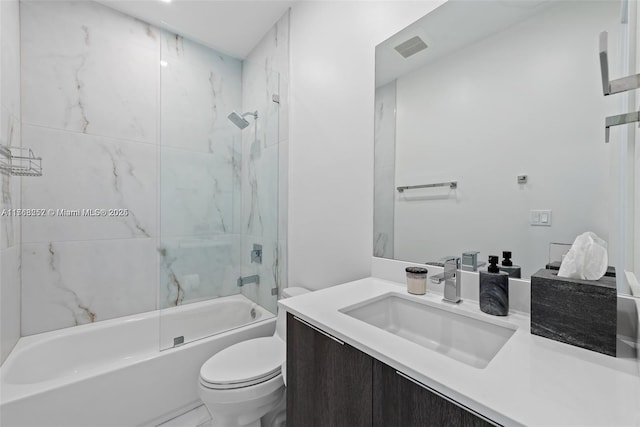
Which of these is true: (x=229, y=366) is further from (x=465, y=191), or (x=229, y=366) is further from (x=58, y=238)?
(x=58, y=238)

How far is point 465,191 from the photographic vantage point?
3.45 feet

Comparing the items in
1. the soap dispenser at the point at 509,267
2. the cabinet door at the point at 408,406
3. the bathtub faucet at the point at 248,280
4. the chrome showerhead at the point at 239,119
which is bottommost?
the bathtub faucet at the point at 248,280

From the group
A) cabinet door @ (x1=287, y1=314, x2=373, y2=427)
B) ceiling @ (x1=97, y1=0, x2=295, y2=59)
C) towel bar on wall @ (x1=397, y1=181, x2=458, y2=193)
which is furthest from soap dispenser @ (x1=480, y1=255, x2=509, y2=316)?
ceiling @ (x1=97, y1=0, x2=295, y2=59)

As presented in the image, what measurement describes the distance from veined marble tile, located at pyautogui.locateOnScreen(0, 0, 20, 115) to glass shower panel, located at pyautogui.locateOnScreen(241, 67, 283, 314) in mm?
1304

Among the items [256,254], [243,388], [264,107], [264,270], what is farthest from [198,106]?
[243,388]

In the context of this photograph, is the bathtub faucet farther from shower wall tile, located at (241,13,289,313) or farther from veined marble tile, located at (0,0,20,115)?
veined marble tile, located at (0,0,20,115)

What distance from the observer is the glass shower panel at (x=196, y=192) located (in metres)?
1.86

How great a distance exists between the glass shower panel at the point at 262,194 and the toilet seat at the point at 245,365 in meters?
0.54

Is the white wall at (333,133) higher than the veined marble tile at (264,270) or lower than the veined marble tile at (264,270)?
higher

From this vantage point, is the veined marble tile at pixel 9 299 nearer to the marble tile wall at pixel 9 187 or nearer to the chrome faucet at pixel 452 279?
the marble tile wall at pixel 9 187

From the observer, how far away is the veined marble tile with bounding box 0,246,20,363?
138cm

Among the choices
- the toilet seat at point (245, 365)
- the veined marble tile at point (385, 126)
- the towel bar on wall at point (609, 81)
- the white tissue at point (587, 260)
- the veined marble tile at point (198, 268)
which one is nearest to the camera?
the towel bar on wall at point (609, 81)

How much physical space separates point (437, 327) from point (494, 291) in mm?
237

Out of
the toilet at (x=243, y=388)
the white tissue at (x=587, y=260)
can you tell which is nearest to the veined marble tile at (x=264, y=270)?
the toilet at (x=243, y=388)
